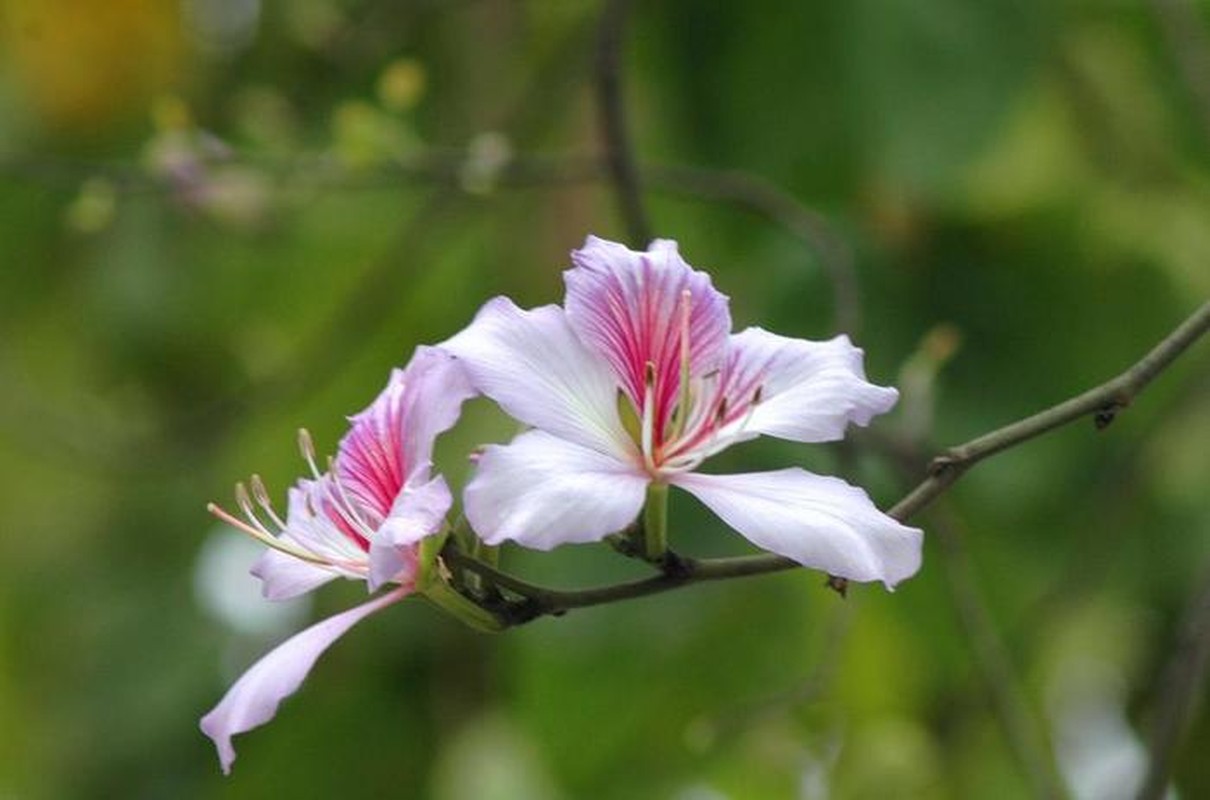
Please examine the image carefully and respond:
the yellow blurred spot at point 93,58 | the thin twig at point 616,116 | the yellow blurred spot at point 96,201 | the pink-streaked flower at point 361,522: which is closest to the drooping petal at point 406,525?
the pink-streaked flower at point 361,522

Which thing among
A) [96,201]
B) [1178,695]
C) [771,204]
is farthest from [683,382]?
[96,201]

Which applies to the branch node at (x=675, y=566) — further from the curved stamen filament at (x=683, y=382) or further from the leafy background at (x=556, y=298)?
the leafy background at (x=556, y=298)

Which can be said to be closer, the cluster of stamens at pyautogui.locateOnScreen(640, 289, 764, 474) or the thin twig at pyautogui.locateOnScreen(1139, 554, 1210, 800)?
the cluster of stamens at pyautogui.locateOnScreen(640, 289, 764, 474)

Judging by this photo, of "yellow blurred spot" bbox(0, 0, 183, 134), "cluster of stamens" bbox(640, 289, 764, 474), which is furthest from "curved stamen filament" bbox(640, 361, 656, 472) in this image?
"yellow blurred spot" bbox(0, 0, 183, 134)

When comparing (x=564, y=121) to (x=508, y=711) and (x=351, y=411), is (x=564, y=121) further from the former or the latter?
(x=508, y=711)

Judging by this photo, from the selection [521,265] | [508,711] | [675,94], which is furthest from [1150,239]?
[508,711]

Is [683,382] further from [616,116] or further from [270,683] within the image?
[616,116]

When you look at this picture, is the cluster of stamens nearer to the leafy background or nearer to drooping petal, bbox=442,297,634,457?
drooping petal, bbox=442,297,634,457
